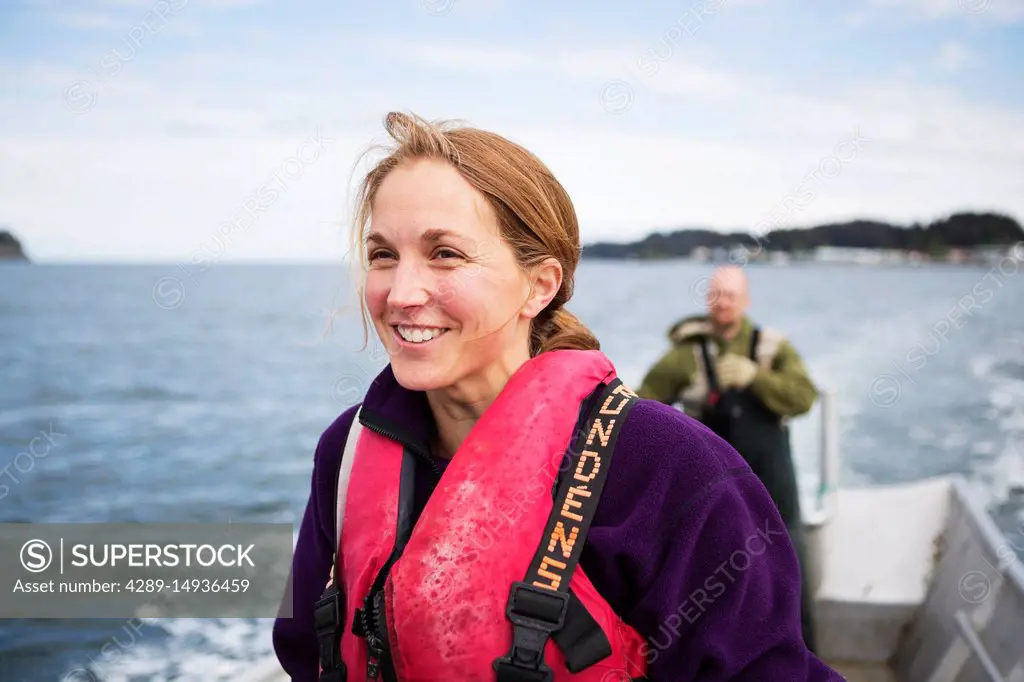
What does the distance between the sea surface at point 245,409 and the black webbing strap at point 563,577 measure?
60 centimetres

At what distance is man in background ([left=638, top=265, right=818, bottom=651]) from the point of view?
431cm

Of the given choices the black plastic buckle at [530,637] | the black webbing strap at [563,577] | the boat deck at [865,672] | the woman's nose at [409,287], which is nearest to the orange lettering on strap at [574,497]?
the black webbing strap at [563,577]

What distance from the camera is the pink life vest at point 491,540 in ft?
4.46

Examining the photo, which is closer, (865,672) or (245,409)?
(865,672)

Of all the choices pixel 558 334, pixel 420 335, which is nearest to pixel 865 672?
pixel 558 334

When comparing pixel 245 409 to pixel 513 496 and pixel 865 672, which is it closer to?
pixel 865 672

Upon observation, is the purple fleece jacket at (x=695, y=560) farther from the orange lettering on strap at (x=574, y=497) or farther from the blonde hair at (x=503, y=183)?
the blonde hair at (x=503, y=183)

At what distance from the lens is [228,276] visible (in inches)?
3317

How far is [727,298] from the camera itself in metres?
4.37

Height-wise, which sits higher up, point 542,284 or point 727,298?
point 542,284

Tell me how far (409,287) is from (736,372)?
3.16 m

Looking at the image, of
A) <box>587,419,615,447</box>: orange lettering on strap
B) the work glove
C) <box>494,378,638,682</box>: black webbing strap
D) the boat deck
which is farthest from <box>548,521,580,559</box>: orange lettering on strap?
the boat deck

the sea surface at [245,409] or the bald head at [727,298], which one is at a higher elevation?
the bald head at [727,298]

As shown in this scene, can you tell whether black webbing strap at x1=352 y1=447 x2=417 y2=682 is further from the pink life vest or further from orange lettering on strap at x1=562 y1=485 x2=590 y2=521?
orange lettering on strap at x1=562 y1=485 x2=590 y2=521
